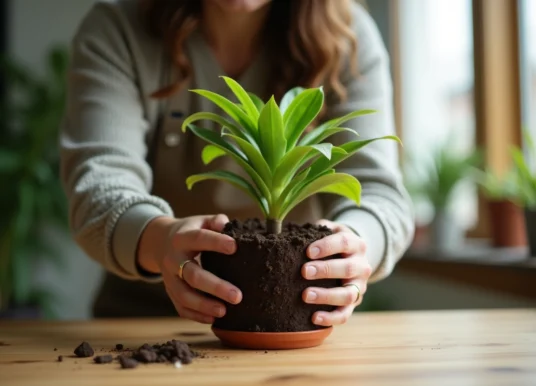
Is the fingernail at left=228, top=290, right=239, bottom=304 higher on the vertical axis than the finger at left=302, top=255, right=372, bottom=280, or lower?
lower

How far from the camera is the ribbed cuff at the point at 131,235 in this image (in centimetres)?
105

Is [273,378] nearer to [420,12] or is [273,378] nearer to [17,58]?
[420,12]

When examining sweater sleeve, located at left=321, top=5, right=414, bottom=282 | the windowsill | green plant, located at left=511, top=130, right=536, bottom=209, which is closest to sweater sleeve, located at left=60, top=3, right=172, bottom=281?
sweater sleeve, located at left=321, top=5, right=414, bottom=282

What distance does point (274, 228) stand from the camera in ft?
3.08

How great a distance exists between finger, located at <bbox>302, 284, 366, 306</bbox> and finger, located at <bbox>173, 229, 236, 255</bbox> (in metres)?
0.11

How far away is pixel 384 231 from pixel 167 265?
386 millimetres

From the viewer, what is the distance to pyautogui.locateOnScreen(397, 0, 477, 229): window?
292cm

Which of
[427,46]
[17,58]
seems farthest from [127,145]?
[17,58]

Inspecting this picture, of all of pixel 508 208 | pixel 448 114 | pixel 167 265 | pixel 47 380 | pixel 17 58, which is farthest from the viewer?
pixel 17 58

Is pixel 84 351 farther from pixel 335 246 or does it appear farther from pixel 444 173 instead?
pixel 444 173

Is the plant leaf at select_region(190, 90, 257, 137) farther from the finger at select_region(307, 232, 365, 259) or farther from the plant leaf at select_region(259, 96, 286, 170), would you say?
the finger at select_region(307, 232, 365, 259)

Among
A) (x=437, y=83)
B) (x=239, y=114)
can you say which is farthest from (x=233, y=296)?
(x=437, y=83)

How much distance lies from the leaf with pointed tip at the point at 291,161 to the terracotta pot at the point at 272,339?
0.64ft

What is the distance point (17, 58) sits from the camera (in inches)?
160
